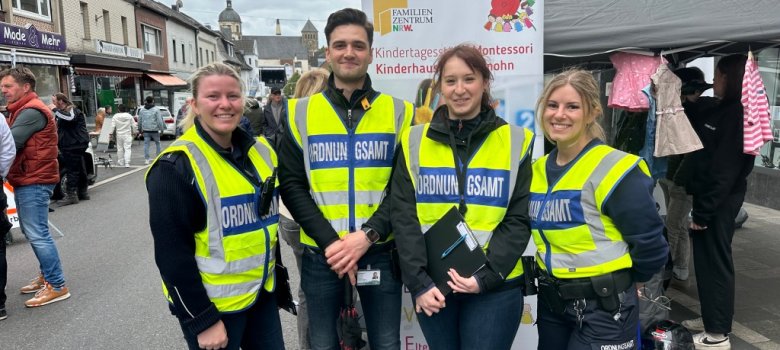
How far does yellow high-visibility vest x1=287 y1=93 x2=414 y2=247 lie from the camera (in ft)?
7.45

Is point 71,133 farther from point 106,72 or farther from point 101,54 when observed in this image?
point 101,54

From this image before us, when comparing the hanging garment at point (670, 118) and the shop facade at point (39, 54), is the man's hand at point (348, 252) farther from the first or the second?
the shop facade at point (39, 54)

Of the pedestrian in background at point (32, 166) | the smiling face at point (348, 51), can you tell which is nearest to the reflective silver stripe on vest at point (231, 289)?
the smiling face at point (348, 51)

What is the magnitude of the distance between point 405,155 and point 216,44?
173 feet

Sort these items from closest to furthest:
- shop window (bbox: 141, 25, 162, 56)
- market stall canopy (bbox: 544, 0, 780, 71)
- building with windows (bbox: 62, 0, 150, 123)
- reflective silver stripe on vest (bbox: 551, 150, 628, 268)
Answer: reflective silver stripe on vest (bbox: 551, 150, 628, 268) < market stall canopy (bbox: 544, 0, 780, 71) < building with windows (bbox: 62, 0, 150, 123) < shop window (bbox: 141, 25, 162, 56)

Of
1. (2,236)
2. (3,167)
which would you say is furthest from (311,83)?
(2,236)

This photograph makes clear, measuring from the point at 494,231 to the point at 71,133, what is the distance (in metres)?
8.71

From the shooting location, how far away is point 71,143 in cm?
846

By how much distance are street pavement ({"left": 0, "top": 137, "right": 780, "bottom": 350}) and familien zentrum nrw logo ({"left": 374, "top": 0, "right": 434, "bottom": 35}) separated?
2.37 meters

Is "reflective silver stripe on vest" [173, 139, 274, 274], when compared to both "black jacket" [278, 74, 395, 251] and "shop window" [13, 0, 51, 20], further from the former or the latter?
"shop window" [13, 0, 51, 20]

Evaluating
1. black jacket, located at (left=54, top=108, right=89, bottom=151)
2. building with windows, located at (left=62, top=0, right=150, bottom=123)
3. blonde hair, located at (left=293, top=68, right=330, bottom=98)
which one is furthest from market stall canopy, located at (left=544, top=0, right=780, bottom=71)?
building with windows, located at (left=62, top=0, right=150, bottom=123)

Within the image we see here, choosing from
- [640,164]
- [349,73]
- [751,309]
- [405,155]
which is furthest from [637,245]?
A: [751,309]

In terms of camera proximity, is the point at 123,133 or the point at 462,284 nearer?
the point at 462,284

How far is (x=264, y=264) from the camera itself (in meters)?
2.09
